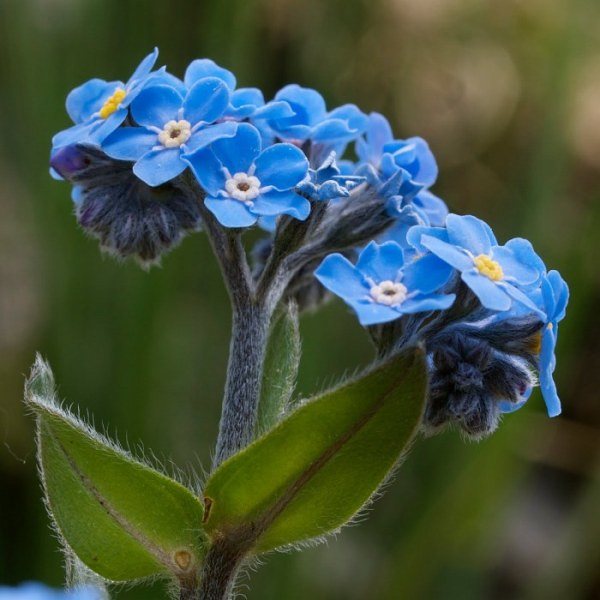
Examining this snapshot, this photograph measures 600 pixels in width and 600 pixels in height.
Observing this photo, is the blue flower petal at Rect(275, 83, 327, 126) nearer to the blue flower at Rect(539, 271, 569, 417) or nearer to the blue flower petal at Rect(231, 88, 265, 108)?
the blue flower petal at Rect(231, 88, 265, 108)

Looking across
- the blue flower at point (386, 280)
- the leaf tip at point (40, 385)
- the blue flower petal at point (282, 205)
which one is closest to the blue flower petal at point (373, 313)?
the blue flower at point (386, 280)

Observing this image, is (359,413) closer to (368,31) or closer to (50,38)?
(50,38)

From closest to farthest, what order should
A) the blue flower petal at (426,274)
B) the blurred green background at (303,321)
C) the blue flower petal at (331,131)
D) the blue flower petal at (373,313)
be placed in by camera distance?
the blue flower petal at (373,313) → the blue flower petal at (426,274) → the blue flower petal at (331,131) → the blurred green background at (303,321)

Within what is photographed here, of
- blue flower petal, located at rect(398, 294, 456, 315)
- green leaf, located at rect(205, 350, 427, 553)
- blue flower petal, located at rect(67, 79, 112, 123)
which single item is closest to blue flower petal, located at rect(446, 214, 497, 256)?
blue flower petal, located at rect(398, 294, 456, 315)

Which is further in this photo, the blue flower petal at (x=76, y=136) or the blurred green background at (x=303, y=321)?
the blurred green background at (x=303, y=321)

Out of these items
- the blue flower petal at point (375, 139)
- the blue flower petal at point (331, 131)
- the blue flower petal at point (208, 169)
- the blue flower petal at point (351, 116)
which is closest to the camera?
the blue flower petal at point (208, 169)

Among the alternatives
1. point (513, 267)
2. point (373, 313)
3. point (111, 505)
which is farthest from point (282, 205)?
point (111, 505)

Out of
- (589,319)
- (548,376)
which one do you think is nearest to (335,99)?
(589,319)

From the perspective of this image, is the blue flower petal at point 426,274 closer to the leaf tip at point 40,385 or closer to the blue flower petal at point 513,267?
the blue flower petal at point 513,267
